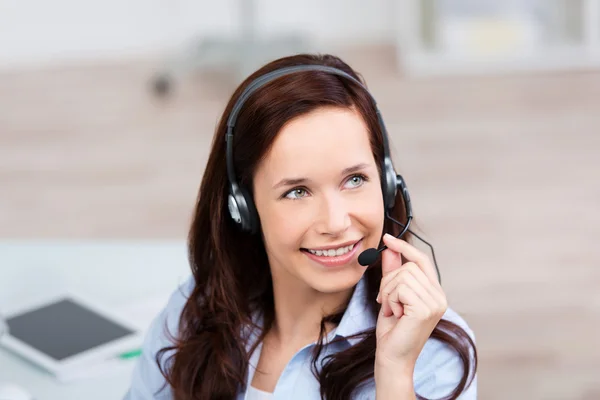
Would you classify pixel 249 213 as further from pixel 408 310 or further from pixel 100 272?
pixel 100 272

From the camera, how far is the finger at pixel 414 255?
1.13 m

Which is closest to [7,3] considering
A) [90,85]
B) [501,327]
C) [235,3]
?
[90,85]

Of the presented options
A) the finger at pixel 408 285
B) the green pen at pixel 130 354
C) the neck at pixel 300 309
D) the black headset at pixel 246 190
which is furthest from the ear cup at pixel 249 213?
the green pen at pixel 130 354

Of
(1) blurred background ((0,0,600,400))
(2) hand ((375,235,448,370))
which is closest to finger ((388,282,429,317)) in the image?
(2) hand ((375,235,448,370))

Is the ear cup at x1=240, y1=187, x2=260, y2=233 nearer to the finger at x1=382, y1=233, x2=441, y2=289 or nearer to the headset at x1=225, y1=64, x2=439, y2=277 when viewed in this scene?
the headset at x1=225, y1=64, x2=439, y2=277

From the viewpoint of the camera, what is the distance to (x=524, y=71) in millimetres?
4504

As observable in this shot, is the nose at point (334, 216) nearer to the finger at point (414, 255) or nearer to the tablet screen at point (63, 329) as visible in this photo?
the finger at point (414, 255)

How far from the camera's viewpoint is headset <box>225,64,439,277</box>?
3.84 ft

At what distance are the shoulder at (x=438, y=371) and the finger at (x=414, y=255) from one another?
99 mm

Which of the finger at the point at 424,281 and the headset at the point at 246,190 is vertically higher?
the headset at the point at 246,190

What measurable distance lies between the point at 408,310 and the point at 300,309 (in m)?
0.24

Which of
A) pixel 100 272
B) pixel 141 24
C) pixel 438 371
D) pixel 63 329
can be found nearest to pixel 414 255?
pixel 438 371

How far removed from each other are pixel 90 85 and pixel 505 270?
2.59 meters

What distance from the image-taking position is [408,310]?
110cm
